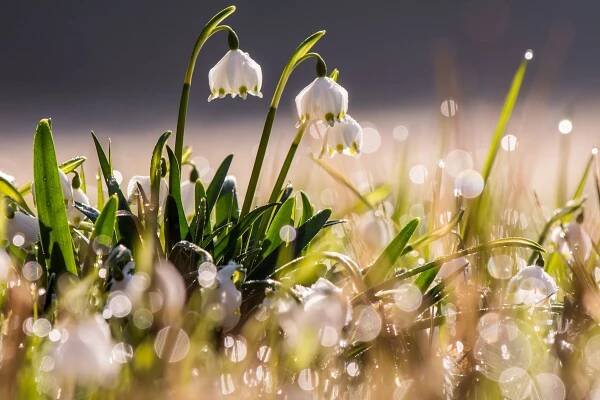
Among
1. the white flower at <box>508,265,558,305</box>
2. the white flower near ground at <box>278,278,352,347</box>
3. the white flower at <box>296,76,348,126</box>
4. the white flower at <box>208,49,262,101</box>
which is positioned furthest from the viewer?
the white flower at <box>208,49,262,101</box>

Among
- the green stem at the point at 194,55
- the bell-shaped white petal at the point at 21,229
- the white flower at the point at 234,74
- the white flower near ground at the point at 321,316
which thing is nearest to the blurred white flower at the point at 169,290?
the white flower near ground at the point at 321,316

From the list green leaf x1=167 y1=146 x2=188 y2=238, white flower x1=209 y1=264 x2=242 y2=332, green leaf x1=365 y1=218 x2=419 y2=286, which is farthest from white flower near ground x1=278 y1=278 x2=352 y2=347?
green leaf x1=167 y1=146 x2=188 y2=238

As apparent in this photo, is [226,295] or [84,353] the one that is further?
[226,295]

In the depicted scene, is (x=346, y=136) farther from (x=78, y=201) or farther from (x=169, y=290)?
(x=169, y=290)

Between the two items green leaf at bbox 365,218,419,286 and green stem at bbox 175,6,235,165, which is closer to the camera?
green leaf at bbox 365,218,419,286

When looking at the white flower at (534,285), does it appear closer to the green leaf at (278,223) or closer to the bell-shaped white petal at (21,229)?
the green leaf at (278,223)

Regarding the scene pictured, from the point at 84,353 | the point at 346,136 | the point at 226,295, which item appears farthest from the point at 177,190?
the point at 84,353

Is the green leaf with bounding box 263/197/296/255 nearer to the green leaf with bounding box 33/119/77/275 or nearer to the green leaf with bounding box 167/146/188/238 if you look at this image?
the green leaf with bounding box 167/146/188/238
